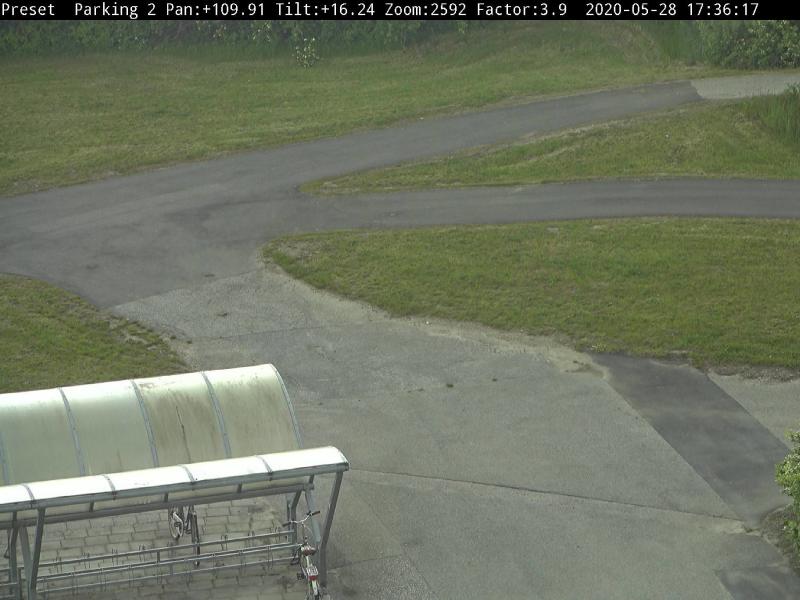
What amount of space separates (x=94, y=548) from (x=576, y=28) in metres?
31.7

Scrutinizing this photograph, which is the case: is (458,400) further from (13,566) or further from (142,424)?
(13,566)

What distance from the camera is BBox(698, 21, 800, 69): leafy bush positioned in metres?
37.4

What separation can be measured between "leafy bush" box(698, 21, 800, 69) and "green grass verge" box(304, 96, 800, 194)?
4.35 meters

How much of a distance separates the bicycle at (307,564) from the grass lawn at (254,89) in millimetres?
17868

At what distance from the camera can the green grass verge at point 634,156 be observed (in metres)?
30.8

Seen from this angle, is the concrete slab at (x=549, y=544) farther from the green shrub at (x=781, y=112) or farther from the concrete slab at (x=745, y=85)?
the concrete slab at (x=745, y=85)

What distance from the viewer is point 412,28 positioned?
43.0m

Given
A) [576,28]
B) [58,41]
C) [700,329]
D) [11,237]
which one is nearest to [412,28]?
[576,28]

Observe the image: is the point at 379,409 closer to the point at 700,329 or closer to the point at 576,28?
the point at 700,329

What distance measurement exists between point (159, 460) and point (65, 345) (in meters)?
7.45

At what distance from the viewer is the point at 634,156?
3170 centimetres
